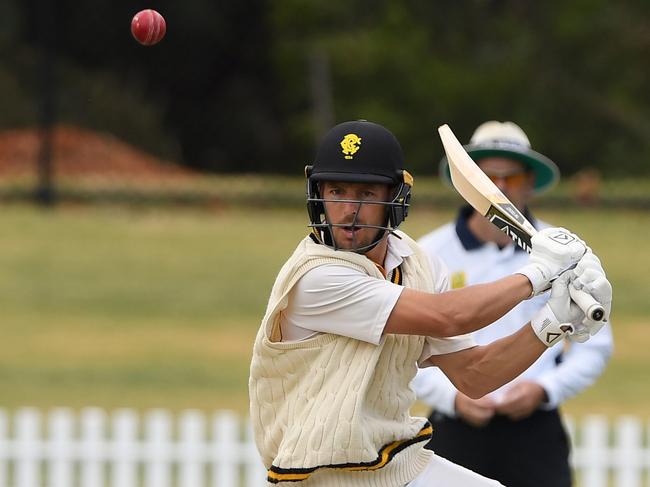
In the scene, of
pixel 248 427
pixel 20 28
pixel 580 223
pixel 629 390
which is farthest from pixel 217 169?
pixel 248 427

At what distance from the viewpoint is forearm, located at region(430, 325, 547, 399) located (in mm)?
3932

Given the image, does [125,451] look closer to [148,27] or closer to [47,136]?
[148,27]

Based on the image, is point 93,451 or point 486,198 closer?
point 486,198

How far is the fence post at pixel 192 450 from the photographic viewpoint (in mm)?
8234

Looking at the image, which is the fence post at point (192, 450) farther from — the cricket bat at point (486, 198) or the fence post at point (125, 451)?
the cricket bat at point (486, 198)

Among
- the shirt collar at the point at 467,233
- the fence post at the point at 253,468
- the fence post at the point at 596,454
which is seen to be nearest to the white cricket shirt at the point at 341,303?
the shirt collar at the point at 467,233

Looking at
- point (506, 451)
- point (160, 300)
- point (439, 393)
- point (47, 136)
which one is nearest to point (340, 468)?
point (439, 393)

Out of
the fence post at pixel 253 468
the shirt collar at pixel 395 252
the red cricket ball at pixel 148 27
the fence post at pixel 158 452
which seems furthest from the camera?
the fence post at pixel 158 452

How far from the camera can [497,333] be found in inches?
212

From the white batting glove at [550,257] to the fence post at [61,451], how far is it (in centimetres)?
499

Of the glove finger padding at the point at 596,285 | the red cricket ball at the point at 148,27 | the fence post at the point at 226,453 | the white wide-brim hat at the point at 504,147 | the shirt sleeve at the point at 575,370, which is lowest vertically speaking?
the glove finger padding at the point at 596,285

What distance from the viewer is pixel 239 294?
19.7 metres

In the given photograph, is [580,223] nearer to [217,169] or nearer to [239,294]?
[239,294]

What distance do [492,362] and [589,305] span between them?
411mm
